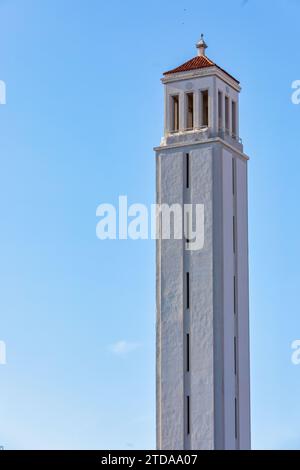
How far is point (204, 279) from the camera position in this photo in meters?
57.7

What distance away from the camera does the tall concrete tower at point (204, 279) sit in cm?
5688

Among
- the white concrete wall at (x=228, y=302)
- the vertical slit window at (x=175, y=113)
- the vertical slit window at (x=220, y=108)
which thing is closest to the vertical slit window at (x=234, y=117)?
the vertical slit window at (x=220, y=108)

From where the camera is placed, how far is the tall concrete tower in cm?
5688

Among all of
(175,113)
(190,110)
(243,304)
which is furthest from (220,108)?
(243,304)

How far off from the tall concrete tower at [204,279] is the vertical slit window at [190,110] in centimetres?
4

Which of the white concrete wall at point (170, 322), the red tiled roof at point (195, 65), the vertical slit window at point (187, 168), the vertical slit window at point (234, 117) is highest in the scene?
the red tiled roof at point (195, 65)

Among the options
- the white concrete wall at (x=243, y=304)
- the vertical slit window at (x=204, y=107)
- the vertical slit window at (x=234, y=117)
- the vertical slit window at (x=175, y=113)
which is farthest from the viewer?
the vertical slit window at (x=234, y=117)

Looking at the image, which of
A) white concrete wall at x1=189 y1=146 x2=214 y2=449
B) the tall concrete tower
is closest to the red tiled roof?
the tall concrete tower

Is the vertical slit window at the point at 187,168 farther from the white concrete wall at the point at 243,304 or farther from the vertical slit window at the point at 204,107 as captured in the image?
the white concrete wall at the point at 243,304

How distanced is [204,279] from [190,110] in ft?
24.0

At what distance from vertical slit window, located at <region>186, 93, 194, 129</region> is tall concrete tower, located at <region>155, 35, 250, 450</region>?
0.13ft

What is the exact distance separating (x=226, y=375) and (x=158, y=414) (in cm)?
300
